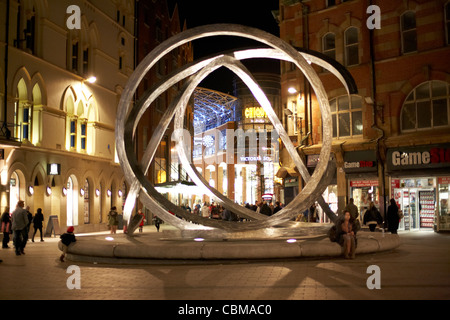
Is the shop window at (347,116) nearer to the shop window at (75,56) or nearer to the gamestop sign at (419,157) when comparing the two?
the gamestop sign at (419,157)

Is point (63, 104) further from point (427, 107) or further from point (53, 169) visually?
point (427, 107)

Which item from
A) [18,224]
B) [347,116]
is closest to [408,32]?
[347,116]

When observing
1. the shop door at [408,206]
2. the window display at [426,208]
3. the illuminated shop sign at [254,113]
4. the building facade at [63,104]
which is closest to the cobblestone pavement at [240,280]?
the building facade at [63,104]

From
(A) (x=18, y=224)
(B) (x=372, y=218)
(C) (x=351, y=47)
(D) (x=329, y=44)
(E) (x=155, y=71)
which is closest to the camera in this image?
(A) (x=18, y=224)

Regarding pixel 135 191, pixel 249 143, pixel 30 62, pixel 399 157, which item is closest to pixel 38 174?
pixel 30 62

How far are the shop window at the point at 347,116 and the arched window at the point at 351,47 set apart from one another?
7.87 ft

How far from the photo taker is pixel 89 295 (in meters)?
9.44

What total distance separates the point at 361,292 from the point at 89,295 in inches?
196

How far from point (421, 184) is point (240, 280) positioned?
2049 centimetres

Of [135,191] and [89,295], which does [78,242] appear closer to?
[135,191]

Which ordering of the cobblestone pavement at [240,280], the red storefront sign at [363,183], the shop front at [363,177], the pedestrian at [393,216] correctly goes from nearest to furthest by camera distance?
the cobblestone pavement at [240,280], the pedestrian at [393,216], the shop front at [363,177], the red storefront sign at [363,183]

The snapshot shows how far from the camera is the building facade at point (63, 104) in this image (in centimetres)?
2653

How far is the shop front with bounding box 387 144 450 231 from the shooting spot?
27109 mm

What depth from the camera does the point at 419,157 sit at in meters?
27.7
